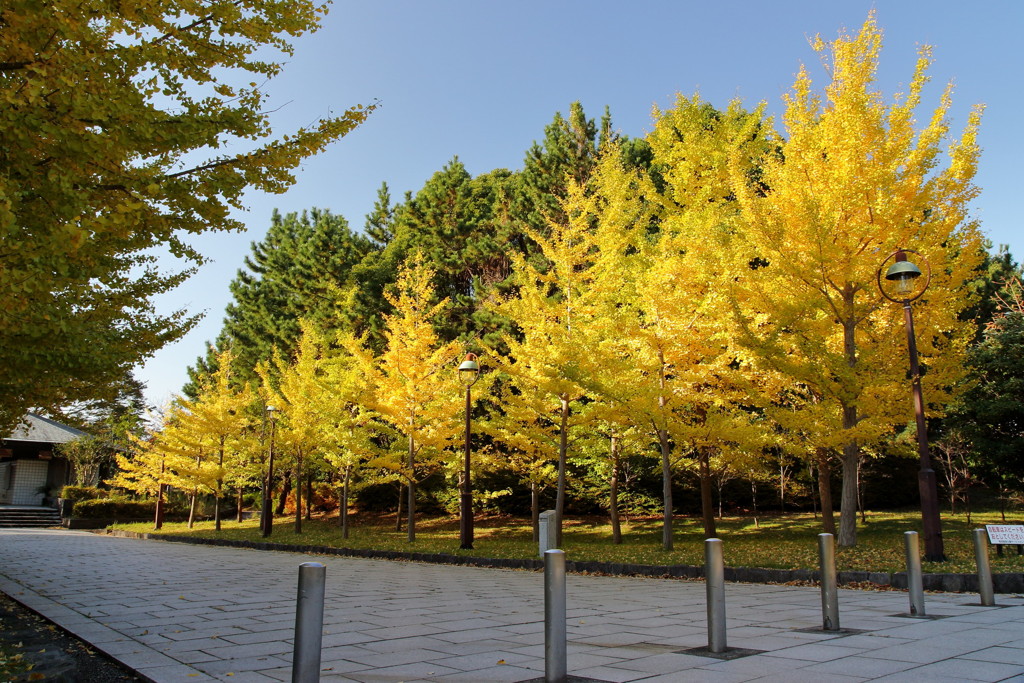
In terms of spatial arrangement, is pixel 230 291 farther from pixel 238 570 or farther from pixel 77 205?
pixel 77 205

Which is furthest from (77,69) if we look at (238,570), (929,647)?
(238,570)

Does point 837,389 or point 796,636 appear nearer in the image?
point 796,636

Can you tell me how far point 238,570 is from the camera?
1279 centimetres

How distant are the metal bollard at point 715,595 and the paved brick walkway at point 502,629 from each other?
24cm

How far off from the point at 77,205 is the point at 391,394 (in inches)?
613

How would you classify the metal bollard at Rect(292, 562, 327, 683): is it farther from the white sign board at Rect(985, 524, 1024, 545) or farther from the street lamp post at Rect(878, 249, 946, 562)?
the white sign board at Rect(985, 524, 1024, 545)

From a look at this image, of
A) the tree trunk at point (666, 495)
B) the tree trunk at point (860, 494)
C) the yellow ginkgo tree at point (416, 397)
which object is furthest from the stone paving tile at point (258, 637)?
the tree trunk at point (860, 494)

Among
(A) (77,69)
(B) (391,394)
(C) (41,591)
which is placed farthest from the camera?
(B) (391,394)

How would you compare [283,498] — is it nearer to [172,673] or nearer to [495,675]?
[172,673]

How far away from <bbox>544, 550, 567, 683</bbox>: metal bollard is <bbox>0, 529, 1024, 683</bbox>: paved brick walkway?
0.40 m

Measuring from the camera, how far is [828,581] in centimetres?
564

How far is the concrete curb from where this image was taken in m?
8.61

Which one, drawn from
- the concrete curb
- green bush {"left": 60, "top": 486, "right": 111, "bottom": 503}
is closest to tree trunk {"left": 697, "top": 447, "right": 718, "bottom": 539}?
the concrete curb

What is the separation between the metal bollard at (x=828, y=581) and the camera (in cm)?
552
